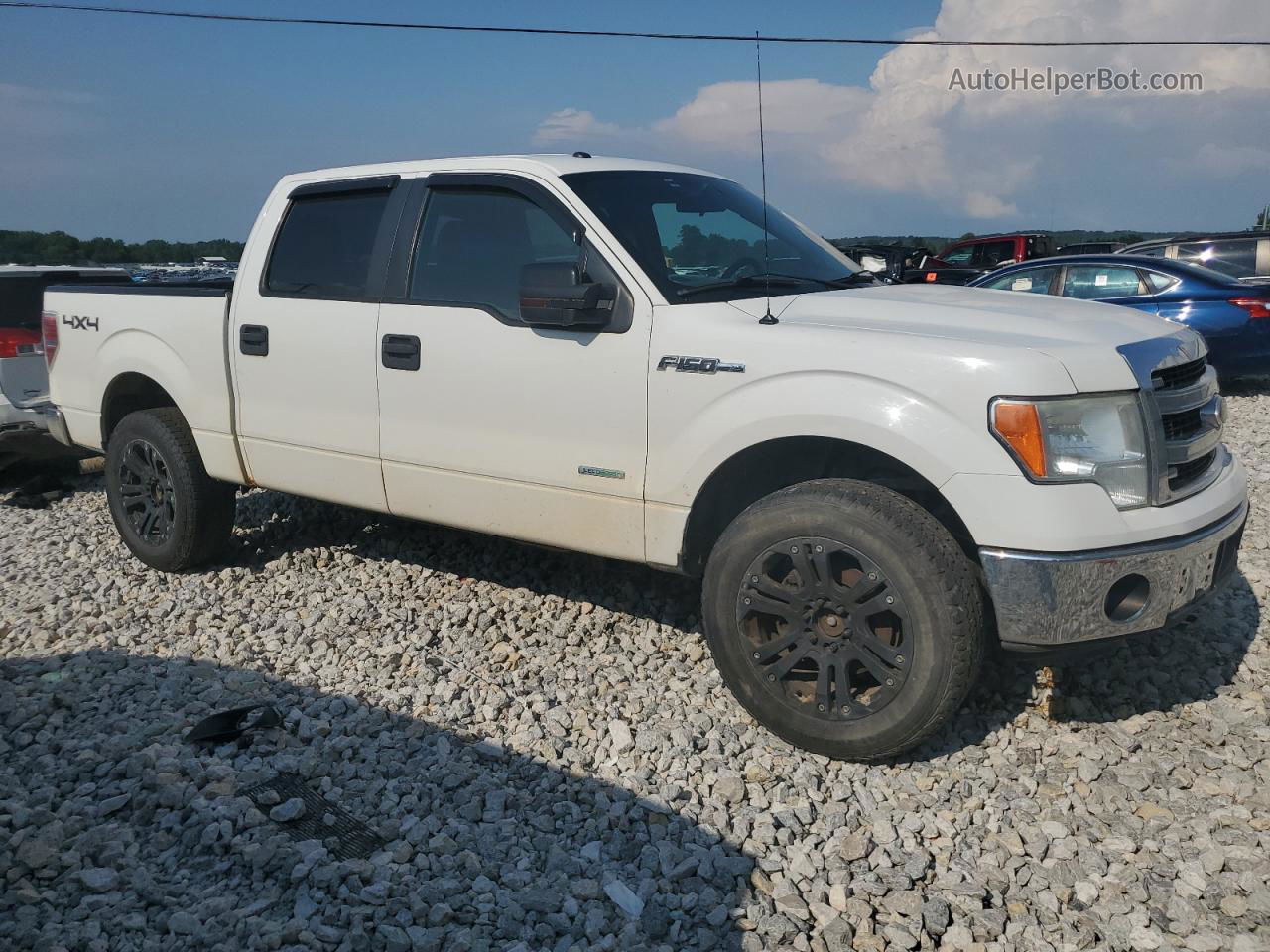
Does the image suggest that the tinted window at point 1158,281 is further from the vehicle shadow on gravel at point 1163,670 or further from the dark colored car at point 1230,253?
the vehicle shadow on gravel at point 1163,670

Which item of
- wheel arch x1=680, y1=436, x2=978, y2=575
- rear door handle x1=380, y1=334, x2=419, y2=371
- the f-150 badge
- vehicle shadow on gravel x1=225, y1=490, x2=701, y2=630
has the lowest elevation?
vehicle shadow on gravel x1=225, y1=490, x2=701, y2=630

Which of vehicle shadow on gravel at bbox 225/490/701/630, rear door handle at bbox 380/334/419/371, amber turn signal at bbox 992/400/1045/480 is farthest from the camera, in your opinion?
vehicle shadow on gravel at bbox 225/490/701/630

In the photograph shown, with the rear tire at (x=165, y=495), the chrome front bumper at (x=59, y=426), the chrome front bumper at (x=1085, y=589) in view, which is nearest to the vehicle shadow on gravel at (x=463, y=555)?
the rear tire at (x=165, y=495)

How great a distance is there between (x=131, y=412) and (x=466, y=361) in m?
2.55

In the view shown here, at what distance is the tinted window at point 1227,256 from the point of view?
467 inches

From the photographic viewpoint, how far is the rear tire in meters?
5.65

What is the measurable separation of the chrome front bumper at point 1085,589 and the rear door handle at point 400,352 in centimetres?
249

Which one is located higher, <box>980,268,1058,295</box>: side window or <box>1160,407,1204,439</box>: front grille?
<box>980,268,1058,295</box>: side window

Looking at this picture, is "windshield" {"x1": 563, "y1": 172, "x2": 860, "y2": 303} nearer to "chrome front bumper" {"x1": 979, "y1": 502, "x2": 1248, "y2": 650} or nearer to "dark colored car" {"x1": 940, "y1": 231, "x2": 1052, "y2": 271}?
"chrome front bumper" {"x1": 979, "y1": 502, "x2": 1248, "y2": 650}

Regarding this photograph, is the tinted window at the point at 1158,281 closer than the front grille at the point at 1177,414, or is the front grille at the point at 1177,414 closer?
the front grille at the point at 1177,414

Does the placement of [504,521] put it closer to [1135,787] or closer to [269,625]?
[269,625]

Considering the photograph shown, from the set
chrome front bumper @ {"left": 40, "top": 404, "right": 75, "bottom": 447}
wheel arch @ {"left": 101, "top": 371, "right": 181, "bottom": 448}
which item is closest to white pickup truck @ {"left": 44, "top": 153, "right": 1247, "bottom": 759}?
wheel arch @ {"left": 101, "top": 371, "right": 181, "bottom": 448}

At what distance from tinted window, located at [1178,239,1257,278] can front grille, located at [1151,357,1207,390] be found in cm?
888

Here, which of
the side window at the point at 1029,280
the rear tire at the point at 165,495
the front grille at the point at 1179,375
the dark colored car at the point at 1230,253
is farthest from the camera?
the dark colored car at the point at 1230,253
